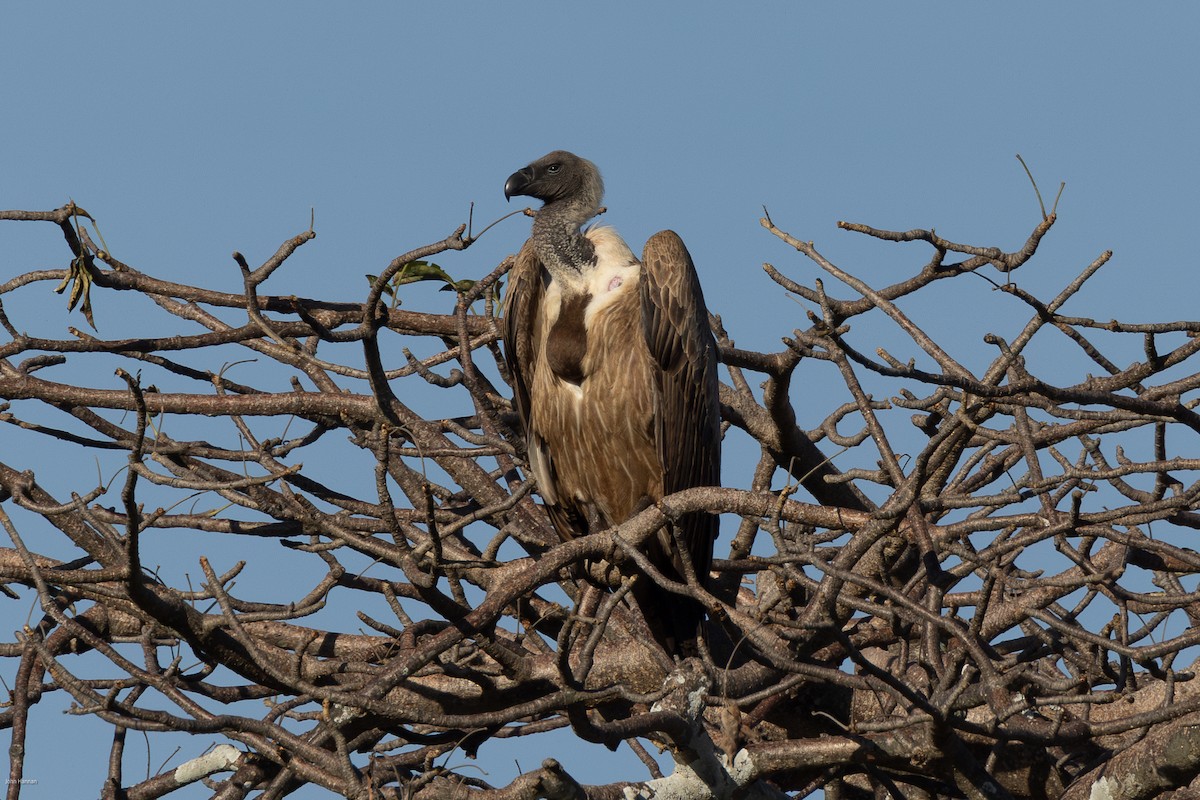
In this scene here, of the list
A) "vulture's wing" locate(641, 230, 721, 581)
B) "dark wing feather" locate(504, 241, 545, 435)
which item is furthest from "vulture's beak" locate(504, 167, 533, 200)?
"vulture's wing" locate(641, 230, 721, 581)

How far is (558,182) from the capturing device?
6.46 metres

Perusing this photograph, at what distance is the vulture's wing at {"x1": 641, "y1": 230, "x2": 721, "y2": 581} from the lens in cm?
568

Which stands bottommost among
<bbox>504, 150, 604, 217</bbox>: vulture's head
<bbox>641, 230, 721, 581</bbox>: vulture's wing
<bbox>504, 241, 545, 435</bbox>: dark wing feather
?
<bbox>641, 230, 721, 581</bbox>: vulture's wing

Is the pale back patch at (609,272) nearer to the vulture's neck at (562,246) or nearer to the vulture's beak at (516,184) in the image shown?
the vulture's neck at (562,246)

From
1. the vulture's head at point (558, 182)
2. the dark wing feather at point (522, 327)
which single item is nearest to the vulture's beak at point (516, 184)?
the vulture's head at point (558, 182)

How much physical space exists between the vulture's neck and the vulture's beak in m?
0.19

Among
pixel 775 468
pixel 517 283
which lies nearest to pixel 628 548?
pixel 775 468

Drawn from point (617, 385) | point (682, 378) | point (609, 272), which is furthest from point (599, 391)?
point (609, 272)

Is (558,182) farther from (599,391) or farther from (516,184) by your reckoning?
(599,391)

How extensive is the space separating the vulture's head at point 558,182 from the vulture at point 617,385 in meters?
0.25

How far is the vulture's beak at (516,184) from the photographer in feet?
20.8

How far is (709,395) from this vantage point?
226 inches

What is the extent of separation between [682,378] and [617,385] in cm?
29

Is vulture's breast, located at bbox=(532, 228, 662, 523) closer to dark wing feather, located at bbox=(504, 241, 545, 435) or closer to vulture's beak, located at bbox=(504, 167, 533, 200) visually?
dark wing feather, located at bbox=(504, 241, 545, 435)
